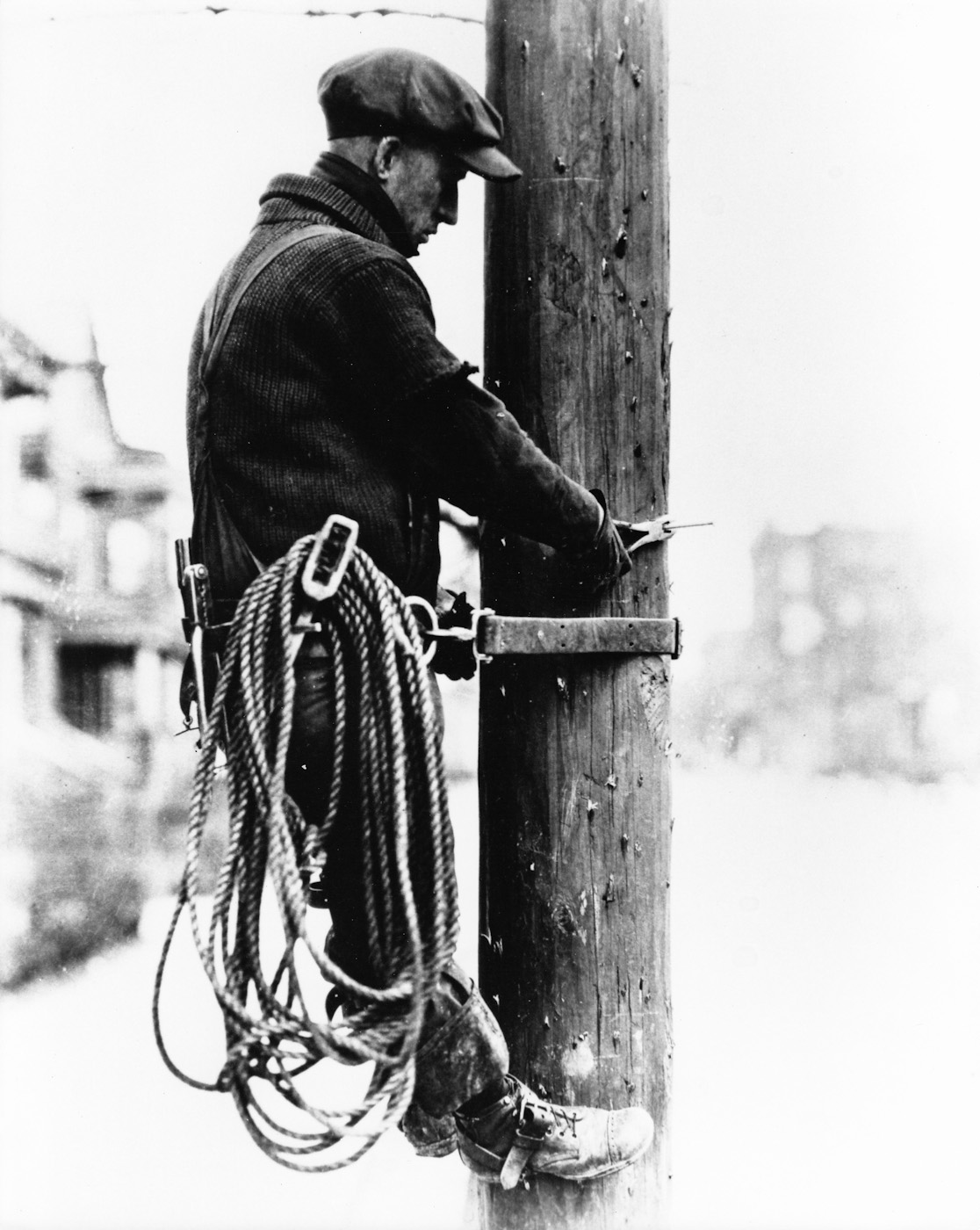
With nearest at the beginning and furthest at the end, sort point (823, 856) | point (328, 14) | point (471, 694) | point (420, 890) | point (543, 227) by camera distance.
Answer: point (420, 890) < point (543, 227) < point (328, 14) < point (823, 856) < point (471, 694)

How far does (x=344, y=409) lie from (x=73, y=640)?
430 cm

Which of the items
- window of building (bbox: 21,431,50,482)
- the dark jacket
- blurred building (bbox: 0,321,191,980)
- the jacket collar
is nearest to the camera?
the dark jacket

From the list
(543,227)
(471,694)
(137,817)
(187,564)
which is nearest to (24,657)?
(137,817)

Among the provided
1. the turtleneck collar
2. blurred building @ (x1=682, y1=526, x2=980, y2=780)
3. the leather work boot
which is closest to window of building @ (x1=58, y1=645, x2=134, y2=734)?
blurred building @ (x1=682, y1=526, x2=980, y2=780)

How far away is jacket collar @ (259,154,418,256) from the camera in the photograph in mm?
2156

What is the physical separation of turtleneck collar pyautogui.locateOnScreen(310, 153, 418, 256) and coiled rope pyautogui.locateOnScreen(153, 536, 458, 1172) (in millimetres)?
686

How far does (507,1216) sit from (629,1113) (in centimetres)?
35

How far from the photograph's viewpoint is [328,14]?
4.26 m

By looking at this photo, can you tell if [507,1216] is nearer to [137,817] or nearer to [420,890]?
[420,890]

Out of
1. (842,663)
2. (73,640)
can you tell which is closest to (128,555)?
(73,640)

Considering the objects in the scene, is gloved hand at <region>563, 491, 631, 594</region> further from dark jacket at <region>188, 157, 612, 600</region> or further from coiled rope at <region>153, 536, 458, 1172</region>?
coiled rope at <region>153, 536, 458, 1172</region>

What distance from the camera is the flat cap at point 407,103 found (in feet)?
7.10

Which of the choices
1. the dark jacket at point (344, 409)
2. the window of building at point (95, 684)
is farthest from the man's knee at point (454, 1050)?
the window of building at point (95, 684)

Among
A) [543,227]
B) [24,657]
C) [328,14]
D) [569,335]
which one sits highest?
[328,14]
